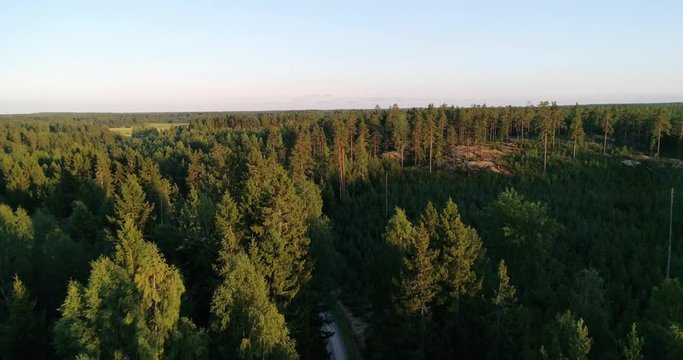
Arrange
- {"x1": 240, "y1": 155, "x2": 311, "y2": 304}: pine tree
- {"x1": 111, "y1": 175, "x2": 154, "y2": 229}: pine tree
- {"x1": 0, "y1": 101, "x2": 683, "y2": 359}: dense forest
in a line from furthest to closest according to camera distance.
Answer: {"x1": 111, "y1": 175, "x2": 154, "y2": 229}: pine tree, {"x1": 240, "y1": 155, "x2": 311, "y2": 304}: pine tree, {"x1": 0, "y1": 101, "x2": 683, "y2": 359}: dense forest

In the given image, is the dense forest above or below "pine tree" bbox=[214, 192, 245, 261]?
below

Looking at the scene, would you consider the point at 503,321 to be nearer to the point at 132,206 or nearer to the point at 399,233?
the point at 399,233

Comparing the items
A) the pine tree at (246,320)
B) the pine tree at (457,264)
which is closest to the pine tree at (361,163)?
the pine tree at (457,264)

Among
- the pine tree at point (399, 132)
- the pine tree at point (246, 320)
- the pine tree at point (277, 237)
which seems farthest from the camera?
the pine tree at point (399, 132)

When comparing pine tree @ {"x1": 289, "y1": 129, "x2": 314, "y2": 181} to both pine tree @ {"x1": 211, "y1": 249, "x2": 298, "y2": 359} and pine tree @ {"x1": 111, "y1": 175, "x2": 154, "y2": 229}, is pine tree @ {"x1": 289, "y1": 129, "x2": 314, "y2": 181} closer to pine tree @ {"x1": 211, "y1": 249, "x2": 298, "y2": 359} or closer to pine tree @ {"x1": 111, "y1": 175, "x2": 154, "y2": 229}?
pine tree @ {"x1": 111, "y1": 175, "x2": 154, "y2": 229}

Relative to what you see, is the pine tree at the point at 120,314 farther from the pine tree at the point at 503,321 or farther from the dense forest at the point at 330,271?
the pine tree at the point at 503,321

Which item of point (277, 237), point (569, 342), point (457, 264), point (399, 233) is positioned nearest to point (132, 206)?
point (277, 237)

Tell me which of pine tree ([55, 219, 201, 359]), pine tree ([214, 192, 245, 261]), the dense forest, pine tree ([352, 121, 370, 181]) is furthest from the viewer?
pine tree ([352, 121, 370, 181])

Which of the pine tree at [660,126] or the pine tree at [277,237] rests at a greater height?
the pine tree at [660,126]

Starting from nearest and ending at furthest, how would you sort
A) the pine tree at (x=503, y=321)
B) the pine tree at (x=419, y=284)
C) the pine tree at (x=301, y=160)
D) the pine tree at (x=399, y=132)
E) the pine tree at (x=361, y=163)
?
the pine tree at (x=503, y=321) < the pine tree at (x=419, y=284) < the pine tree at (x=301, y=160) < the pine tree at (x=361, y=163) < the pine tree at (x=399, y=132)

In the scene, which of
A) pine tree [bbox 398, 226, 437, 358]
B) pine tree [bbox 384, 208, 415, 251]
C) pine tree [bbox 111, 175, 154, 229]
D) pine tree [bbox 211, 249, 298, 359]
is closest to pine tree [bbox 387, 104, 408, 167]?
pine tree [bbox 384, 208, 415, 251]

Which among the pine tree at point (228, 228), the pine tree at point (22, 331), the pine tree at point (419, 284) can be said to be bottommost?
the pine tree at point (22, 331)
